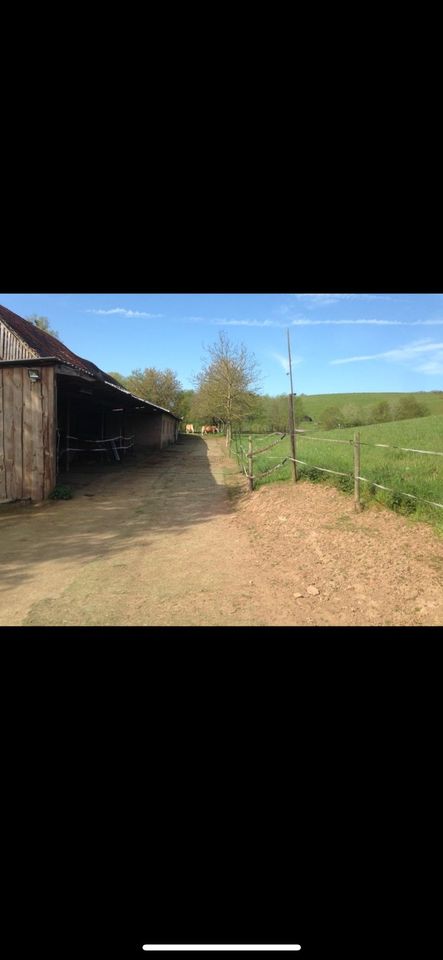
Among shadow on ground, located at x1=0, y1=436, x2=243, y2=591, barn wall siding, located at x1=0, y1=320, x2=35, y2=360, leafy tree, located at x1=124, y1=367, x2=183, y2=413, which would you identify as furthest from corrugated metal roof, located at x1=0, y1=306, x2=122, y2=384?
leafy tree, located at x1=124, y1=367, x2=183, y2=413

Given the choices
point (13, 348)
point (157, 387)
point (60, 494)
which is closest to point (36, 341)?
point (13, 348)

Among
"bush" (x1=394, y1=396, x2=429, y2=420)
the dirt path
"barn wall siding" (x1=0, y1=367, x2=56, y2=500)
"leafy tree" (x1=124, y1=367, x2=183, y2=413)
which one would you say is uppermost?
"leafy tree" (x1=124, y1=367, x2=183, y2=413)

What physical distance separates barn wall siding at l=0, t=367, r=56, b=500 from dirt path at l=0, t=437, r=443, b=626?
2.02 feet

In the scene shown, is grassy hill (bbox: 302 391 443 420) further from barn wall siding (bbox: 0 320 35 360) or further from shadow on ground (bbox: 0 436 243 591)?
barn wall siding (bbox: 0 320 35 360)

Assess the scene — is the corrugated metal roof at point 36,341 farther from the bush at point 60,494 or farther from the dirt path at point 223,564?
the dirt path at point 223,564

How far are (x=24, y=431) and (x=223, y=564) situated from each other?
568 centimetres

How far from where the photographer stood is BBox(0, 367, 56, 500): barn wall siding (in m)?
7.80

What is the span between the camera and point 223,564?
4387 millimetres

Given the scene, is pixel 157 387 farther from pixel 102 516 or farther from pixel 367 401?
pixel 102 516

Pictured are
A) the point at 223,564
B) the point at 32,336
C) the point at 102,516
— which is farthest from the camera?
the point at 32,336

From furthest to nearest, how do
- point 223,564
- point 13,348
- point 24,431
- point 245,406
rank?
1. point 245,406
2. point 13,348
3. point 24,431
4. point 223,564

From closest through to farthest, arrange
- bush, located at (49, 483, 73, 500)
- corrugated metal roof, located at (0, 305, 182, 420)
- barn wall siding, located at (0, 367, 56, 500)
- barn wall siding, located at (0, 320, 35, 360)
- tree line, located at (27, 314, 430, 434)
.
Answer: barn wall siding, located at (0, 367, 56, 500) < bush, located at (49, 483, 73, 500) < barn wall siding, located at (0, 320, 35, 360) < corrugated metal roof, located at (0, 305, 182, 420) < tree line, located at (27, 314, 430, 434)

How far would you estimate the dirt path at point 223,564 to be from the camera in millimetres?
3109
